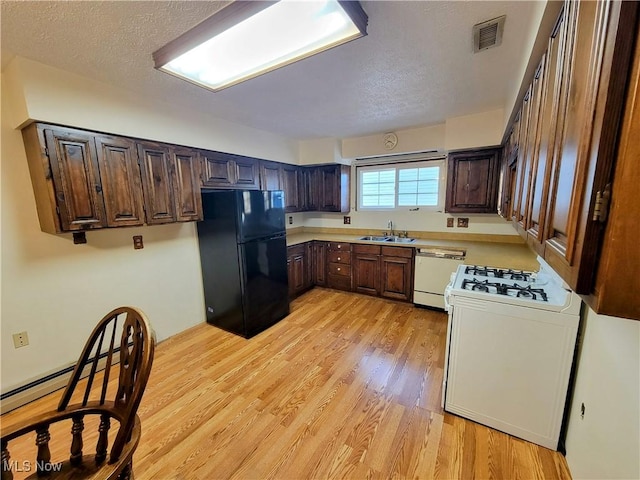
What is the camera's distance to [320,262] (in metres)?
4.11

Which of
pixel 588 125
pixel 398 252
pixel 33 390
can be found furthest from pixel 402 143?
pixel 33 390

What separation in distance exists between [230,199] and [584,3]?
2.51 metres

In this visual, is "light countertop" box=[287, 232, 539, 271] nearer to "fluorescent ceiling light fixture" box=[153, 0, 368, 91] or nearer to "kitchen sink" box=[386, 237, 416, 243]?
"kitchen sink" box=[386, 237, 416, 243]

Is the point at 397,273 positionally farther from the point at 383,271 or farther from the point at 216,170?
the point at 216,170

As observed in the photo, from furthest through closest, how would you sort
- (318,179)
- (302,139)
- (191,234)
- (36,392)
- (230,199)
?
(318,179)
(302,139)
(191,234)
(230,199)
(36,392)

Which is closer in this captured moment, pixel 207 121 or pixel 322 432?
pixel 322 432

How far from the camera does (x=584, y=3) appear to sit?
2.23 ft

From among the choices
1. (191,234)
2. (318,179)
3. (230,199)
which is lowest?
(191,234)

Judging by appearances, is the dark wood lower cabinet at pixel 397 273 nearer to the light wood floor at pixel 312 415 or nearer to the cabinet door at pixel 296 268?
the light wood floor at pixel 312 415

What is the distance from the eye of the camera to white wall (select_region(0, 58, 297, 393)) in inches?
69.9

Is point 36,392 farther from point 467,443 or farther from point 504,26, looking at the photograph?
point 504,26

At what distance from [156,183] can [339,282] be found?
2750 millimetres

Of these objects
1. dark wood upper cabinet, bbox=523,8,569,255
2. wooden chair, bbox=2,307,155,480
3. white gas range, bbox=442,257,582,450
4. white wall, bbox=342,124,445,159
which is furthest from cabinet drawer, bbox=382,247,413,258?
wooden chair, bbox=2,307,155,480

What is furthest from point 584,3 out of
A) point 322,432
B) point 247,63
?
point 322,432
